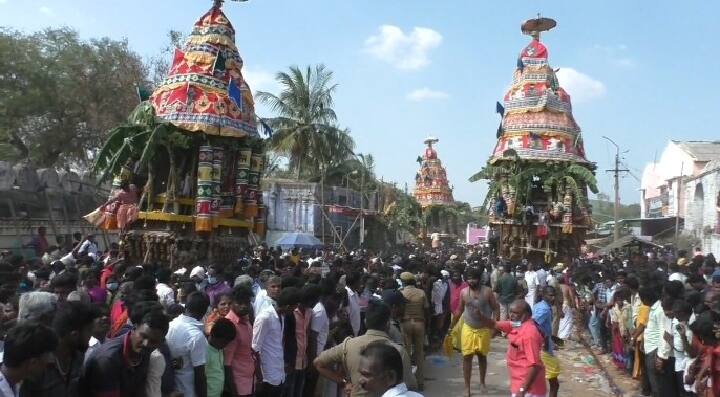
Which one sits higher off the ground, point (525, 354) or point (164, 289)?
point (164, 289)

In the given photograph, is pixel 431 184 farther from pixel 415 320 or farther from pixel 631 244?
pixel 415 320

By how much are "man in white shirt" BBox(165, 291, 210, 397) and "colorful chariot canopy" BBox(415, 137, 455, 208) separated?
151ft

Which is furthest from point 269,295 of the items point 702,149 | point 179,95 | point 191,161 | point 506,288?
point 702,149

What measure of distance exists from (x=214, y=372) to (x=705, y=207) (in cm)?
2759

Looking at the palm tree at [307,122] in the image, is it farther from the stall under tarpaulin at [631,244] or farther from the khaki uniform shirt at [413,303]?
the khaki uniform shirt at [413,303]

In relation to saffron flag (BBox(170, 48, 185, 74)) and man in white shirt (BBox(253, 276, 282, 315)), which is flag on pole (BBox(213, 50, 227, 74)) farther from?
man in white shirt (BBox(253, 276, 282, 315))

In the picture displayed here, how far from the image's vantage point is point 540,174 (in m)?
22.2

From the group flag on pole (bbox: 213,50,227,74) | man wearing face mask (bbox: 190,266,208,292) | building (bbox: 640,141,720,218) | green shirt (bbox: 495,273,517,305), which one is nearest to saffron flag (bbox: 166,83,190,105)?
flag on pole (bbox: 213,50,227,74)

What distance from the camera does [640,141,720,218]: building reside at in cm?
3888

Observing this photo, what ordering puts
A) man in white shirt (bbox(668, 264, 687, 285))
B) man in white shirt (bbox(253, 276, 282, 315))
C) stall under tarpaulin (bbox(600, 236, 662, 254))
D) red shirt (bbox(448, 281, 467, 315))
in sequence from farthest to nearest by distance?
stall under tarpaulin (bbox(600, 236, 662, 254)) < red shirt (bbox(448, 281, 467, 315)) < man in white shirt (bbox(668, 264, 687, 285)) < man in white shirt (bbox(253, 276, 282, 315))

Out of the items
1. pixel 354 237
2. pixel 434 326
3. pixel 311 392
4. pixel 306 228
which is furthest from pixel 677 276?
pixel 354 237

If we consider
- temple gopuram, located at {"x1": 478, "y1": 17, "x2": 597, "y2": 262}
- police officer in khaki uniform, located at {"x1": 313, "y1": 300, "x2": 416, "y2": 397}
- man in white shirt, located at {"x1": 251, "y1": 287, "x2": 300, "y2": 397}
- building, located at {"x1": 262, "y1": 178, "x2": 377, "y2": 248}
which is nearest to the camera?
police officer in khaki uniform, located at {"x1": 313, "y1": 300, "x2": 416, "y2": 397}

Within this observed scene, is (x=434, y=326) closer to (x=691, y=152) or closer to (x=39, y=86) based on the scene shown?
(x=39, y=86)

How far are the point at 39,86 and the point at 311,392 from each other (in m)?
20.4
